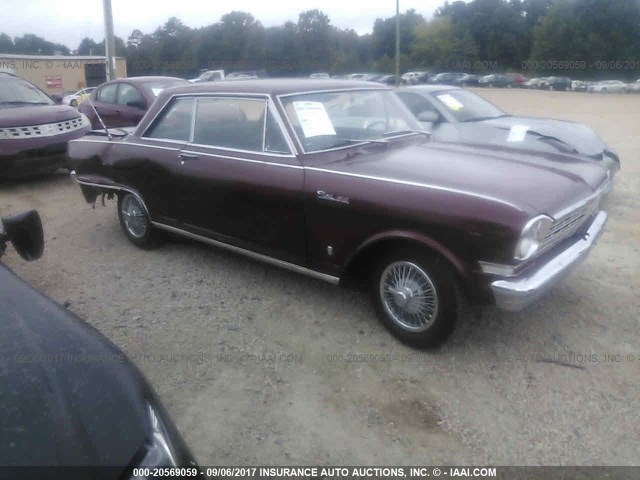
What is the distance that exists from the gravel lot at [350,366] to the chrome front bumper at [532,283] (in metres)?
0.50

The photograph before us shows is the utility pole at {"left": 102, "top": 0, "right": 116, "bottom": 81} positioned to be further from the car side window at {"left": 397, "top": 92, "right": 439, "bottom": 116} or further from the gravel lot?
the gravel lot

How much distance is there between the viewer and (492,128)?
7.00 metres

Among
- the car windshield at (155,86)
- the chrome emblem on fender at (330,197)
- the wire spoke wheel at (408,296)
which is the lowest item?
the wire spoke wheel at (408,296)

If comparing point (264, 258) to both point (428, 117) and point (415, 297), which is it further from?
point (428, 117)

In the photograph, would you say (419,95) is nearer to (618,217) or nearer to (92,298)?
(618,217)

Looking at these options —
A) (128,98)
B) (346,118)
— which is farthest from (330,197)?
(128,98)

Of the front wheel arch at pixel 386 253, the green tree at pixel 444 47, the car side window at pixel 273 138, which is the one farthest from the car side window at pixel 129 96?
the green tree at pixel 444 47

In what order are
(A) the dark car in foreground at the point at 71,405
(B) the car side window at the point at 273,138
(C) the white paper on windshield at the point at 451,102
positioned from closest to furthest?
(A) the dark car in foreground at the point at 71,405 → (B) the car side window at the point at 273,138 → (C) the white paper on windshield at the point at 451,102

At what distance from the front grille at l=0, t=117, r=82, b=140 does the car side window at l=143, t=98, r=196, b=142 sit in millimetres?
3642

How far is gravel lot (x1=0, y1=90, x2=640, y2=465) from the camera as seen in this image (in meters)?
2.66

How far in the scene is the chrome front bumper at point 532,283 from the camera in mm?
2941

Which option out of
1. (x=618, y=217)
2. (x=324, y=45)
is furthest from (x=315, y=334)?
(x=324, y=45)

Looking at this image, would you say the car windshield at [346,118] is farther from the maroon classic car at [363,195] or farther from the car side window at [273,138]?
the car side window at [273,138]

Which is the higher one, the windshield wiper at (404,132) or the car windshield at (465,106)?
the car windshield at (465,106)
